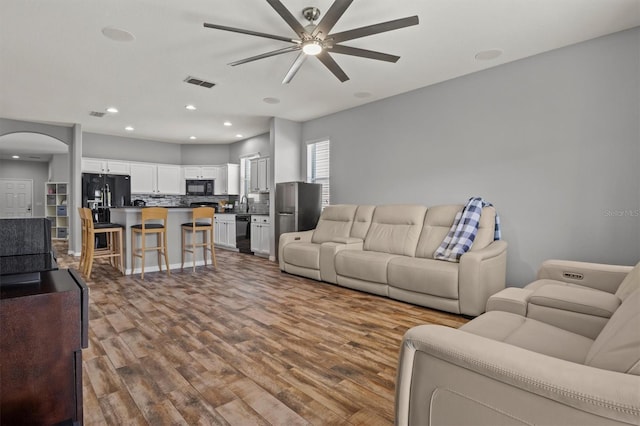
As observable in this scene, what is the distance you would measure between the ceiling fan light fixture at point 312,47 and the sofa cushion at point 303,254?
2570mm

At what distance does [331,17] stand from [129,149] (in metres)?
7.35

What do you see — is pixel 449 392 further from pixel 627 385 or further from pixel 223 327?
pixel 223 327

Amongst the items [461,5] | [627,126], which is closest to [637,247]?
[627,126]

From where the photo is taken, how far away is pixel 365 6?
2.79 m

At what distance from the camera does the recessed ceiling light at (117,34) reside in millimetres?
3102

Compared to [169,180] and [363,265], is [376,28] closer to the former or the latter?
[363,265]

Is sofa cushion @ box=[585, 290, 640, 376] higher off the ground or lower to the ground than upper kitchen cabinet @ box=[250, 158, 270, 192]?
lower

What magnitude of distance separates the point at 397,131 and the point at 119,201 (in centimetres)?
649

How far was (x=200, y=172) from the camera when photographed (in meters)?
8.82

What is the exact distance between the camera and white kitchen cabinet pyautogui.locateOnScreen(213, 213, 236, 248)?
777 cm

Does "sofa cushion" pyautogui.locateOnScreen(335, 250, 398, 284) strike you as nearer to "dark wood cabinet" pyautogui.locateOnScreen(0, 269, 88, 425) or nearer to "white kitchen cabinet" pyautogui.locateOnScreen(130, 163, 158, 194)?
"dark wood cabinet" pyautogui.locateOnScreen(0, 269, 88, 425)

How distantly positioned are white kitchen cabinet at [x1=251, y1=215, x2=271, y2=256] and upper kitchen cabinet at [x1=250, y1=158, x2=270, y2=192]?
0.77 m

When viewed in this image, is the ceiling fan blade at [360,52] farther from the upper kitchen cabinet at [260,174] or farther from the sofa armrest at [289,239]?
the upper kitchen cabinet at [260,174]

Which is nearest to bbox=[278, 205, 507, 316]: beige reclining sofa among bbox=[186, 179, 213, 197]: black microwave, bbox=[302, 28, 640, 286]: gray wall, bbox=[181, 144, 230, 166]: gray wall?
bbox=[302, 28, 640, 286]: gray wall
